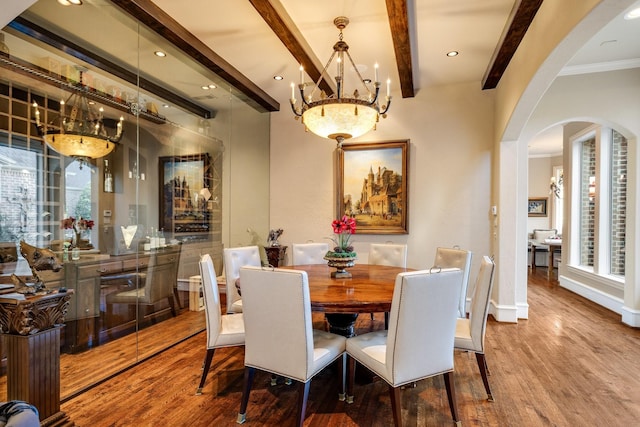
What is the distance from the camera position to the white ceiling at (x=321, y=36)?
2.79m

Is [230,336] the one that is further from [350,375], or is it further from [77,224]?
[77,224]

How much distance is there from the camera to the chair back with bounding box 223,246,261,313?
3.27 meters

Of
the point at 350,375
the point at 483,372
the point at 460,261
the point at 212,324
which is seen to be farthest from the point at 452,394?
the point at 212,324

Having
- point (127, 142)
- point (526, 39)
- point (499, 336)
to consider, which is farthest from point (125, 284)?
point (526, 39)

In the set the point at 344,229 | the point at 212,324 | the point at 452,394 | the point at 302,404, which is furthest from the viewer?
the point at 344,229

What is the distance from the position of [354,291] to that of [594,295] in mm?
4864

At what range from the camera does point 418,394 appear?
249 cm

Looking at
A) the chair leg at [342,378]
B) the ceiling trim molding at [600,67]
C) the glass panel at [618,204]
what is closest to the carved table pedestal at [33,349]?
the chair leg at [342,378]

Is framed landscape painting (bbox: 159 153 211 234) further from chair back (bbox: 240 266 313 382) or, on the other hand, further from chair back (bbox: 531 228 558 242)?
chair back (bbox: 531 228 558 242)

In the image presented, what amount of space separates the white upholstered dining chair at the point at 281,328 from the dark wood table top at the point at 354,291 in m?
0.23

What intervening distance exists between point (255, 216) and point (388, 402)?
3403mm

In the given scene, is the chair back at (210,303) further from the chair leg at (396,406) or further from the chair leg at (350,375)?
the chair leg at (396,406)

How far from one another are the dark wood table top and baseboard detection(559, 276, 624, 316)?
3.60 m

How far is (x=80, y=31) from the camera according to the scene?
285cm
